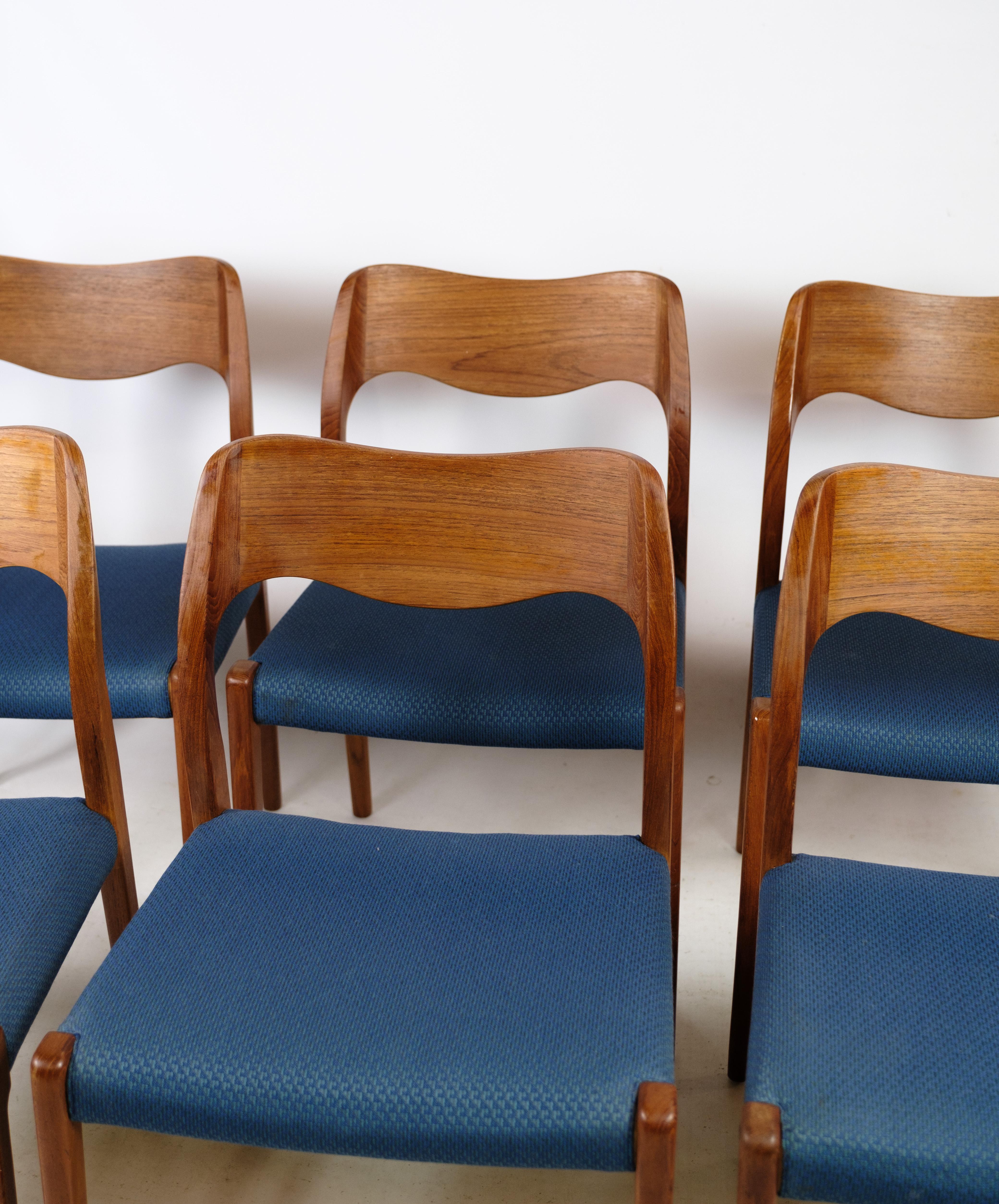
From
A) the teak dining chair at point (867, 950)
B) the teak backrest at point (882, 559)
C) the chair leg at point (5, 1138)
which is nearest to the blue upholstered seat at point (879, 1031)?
the teak dining chair at point (867, 950)

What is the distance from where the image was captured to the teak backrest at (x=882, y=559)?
0.95 metres

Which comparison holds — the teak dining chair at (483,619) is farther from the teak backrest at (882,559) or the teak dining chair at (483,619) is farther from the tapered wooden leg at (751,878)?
the teak backrest at (882,559)

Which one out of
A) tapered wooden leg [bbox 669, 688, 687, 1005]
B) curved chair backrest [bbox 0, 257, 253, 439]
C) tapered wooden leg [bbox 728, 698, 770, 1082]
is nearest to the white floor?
tapered wooden leg [bbox 728, 698, 770, 1082]

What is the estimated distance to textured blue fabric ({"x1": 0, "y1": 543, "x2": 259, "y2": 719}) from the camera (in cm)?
132

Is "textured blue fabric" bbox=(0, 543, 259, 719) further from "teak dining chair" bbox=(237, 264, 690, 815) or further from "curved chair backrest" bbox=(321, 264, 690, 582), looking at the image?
"curved chair backrest" bbox=(321, 264, 690, 582)

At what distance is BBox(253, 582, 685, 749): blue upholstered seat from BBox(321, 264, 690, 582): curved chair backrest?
313 millimetres

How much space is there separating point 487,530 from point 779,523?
68cm

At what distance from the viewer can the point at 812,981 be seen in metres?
0.88

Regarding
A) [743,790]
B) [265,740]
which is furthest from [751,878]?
[265,740]

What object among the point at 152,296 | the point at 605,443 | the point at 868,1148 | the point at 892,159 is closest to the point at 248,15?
the point at 152,296

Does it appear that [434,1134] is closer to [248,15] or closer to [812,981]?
[812,981]

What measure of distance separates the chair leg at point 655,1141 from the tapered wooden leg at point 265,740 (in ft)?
3.51

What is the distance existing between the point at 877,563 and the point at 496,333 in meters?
0.86

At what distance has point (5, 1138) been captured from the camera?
93 cm
